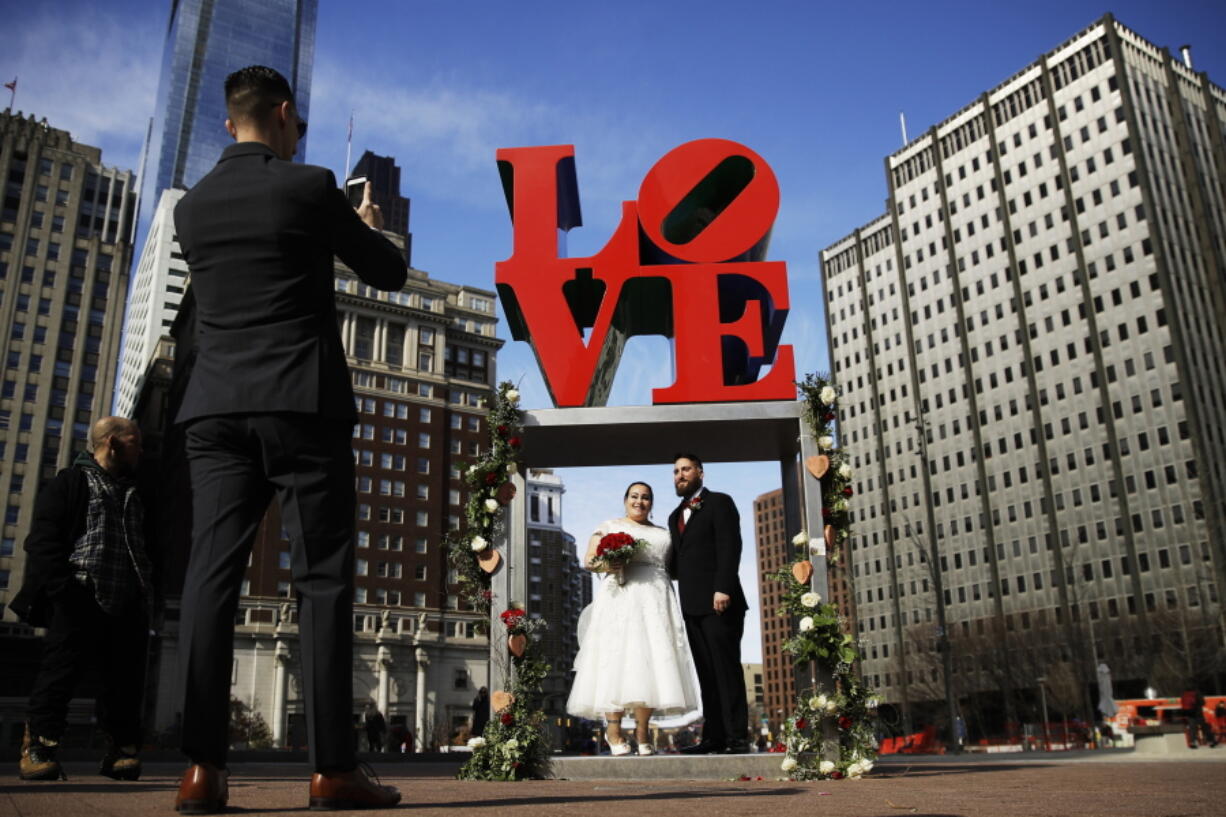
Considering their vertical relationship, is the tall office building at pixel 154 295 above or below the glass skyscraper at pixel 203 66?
below

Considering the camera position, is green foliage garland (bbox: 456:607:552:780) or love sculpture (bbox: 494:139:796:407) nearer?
green foliage garland (bbox: 456:607:552:780)

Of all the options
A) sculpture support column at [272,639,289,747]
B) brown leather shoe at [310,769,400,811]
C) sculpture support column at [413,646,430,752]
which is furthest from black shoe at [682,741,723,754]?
sculpture support column at [413,646,430,752]

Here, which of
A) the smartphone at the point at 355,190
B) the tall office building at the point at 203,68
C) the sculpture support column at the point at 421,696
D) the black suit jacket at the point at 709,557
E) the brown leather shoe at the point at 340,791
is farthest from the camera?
the tall office building at the point at 203,68

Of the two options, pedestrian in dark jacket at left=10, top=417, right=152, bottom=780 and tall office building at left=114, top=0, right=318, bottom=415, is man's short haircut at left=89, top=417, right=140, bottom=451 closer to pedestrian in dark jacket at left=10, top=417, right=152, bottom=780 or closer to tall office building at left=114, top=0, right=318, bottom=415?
pedestrian in dark jacket at left=10, top=417, right=152, bottom=780

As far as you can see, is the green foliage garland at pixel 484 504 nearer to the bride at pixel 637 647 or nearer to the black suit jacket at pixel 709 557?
the bride at pixel 637 647

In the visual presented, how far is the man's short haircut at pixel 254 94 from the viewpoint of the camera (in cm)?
377

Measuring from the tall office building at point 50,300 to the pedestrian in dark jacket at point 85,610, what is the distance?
92.8m

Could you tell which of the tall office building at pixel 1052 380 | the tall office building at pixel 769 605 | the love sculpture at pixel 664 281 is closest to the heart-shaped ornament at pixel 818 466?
the love sculpture at pixel 664 281

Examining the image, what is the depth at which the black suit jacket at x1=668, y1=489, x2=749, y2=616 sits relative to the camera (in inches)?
363

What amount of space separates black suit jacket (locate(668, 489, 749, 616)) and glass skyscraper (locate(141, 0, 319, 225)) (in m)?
163

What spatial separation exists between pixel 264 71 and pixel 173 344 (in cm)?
11654

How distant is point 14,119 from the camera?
95.2 m

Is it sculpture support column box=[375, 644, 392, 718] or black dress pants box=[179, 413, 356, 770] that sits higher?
sculpture support column box=[375, 644, 392, 718]

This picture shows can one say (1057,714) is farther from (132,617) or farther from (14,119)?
(14,119)
